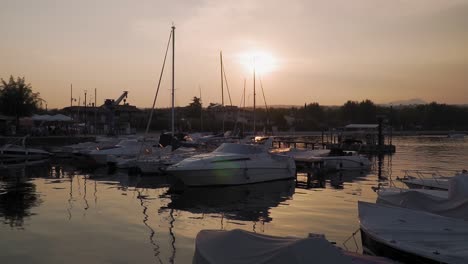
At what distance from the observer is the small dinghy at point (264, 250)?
805 cm

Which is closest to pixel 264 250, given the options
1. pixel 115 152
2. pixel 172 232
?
pixel 172 232

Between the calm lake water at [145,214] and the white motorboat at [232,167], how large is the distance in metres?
0.64

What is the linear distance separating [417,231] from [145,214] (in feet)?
35.7

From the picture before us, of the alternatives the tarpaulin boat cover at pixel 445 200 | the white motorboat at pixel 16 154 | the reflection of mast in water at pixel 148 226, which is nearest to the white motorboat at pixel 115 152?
the white motorboat at pixel 16 154

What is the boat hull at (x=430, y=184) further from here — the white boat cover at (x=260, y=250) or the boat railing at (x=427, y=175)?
the white boat cover at (x=260, y=250)

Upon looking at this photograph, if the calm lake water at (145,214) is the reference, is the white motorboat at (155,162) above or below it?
above

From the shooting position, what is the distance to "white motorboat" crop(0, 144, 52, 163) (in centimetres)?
4050

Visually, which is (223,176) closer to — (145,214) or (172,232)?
(145,214)

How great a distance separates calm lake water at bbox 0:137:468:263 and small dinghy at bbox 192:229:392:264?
3.59 meters

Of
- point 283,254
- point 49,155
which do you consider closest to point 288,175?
point 283,254

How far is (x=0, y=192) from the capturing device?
24.6 m

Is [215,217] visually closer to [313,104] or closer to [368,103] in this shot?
[368,103]

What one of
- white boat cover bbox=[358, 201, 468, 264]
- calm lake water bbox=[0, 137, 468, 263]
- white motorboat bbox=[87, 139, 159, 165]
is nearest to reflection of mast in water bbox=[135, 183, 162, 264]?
calm lake water bbox=[0, 137, 468, 263]

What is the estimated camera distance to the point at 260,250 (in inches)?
343
